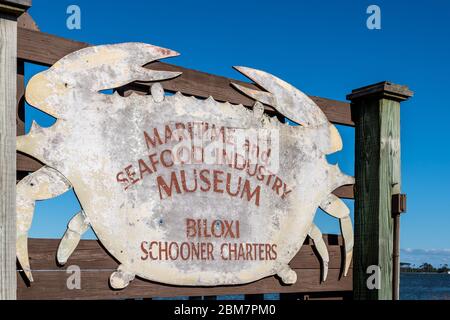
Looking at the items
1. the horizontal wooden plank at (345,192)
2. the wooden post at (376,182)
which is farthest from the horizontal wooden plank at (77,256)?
the wooden post at (376,182)

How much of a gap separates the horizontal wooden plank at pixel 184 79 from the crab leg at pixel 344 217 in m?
0.73

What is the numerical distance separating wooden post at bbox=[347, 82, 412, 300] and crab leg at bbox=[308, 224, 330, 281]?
1.38ft

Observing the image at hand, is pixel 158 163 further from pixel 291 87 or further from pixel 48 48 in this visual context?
pixel 291 87

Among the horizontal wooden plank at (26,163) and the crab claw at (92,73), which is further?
the crab claw at (92,73)

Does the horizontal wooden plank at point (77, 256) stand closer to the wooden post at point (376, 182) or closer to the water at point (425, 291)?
the wooden post at point (376, 182)

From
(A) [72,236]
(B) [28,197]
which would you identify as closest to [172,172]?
(A) [72,236]

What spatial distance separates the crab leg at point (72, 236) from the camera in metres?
4.05

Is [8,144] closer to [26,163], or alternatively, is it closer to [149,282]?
[26,163]

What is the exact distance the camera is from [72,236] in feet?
13.4

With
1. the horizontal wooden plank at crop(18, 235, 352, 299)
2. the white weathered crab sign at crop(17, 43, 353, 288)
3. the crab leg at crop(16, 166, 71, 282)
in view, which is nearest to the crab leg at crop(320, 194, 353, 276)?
the white weathered crab sign at crop(17, 43, 353, 288)

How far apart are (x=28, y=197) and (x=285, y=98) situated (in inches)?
91.7

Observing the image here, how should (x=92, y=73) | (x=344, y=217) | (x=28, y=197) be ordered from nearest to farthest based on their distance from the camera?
(x=28, y=197), (x=92, y=73), (x=344, y=217)
